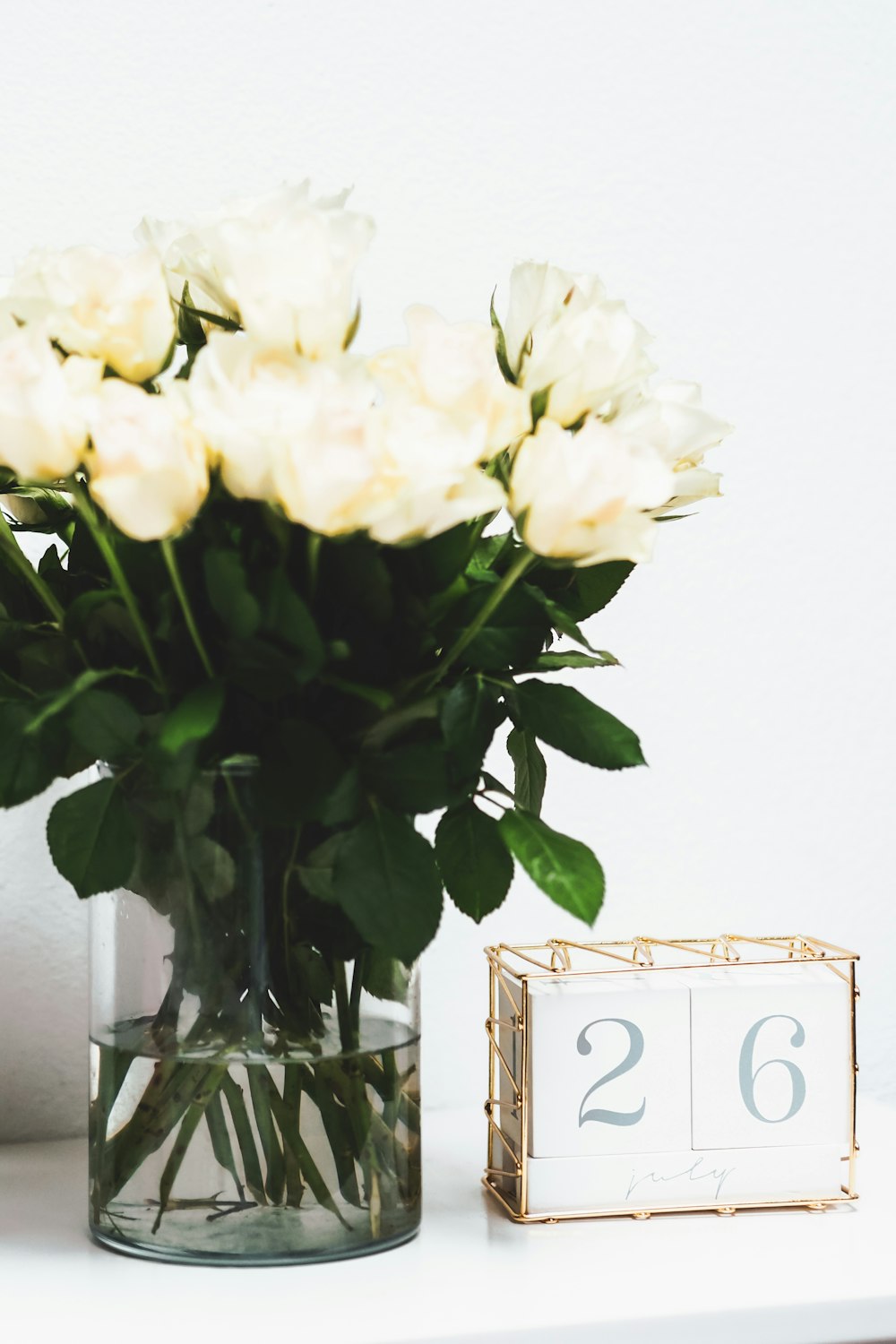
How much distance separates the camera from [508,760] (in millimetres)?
932

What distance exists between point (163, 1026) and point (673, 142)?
713 millimetres

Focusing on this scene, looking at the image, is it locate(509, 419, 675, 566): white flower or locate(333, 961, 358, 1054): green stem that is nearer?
locate(509, 419, 675, 566): white flower

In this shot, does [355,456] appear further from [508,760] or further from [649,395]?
[508,760]

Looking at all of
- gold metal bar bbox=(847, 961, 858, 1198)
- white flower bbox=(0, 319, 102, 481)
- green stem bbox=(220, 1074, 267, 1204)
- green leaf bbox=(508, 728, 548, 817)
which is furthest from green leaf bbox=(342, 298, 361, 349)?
gold metal bar bbox=(847, 961, 858, 1198)

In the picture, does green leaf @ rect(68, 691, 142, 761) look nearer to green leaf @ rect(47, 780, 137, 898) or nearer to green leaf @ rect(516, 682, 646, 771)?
green leaf @ rect(47, 780, 137, 898)

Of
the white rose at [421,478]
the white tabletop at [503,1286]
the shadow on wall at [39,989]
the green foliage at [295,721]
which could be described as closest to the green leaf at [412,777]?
the green foliage at [295,721]

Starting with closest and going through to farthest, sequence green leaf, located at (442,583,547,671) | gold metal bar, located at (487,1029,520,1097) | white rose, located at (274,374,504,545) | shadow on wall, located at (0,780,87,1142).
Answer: white rose, located at (274,374,504,545) < green leaf, located at (442,583,547,671) < gold metal bar, located at (487,1029,520,1097) < shadow on wall, located at (0,780,87,1142)

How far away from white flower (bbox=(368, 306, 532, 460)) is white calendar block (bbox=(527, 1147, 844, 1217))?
372mm

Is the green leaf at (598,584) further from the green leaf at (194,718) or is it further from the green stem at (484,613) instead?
the green leaf at (194,718)

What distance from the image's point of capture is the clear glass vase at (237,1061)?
0.61m

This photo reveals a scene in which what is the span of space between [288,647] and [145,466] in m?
0.09

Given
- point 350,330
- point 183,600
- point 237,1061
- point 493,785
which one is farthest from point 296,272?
point 237,1061

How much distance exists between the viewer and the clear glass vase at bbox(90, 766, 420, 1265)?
61 cm

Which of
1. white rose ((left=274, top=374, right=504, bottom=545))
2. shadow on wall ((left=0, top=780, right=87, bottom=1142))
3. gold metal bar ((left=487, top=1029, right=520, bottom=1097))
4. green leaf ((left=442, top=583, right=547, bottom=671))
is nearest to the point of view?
white rose ((left=274, top=374, right=504, bottom=545))
